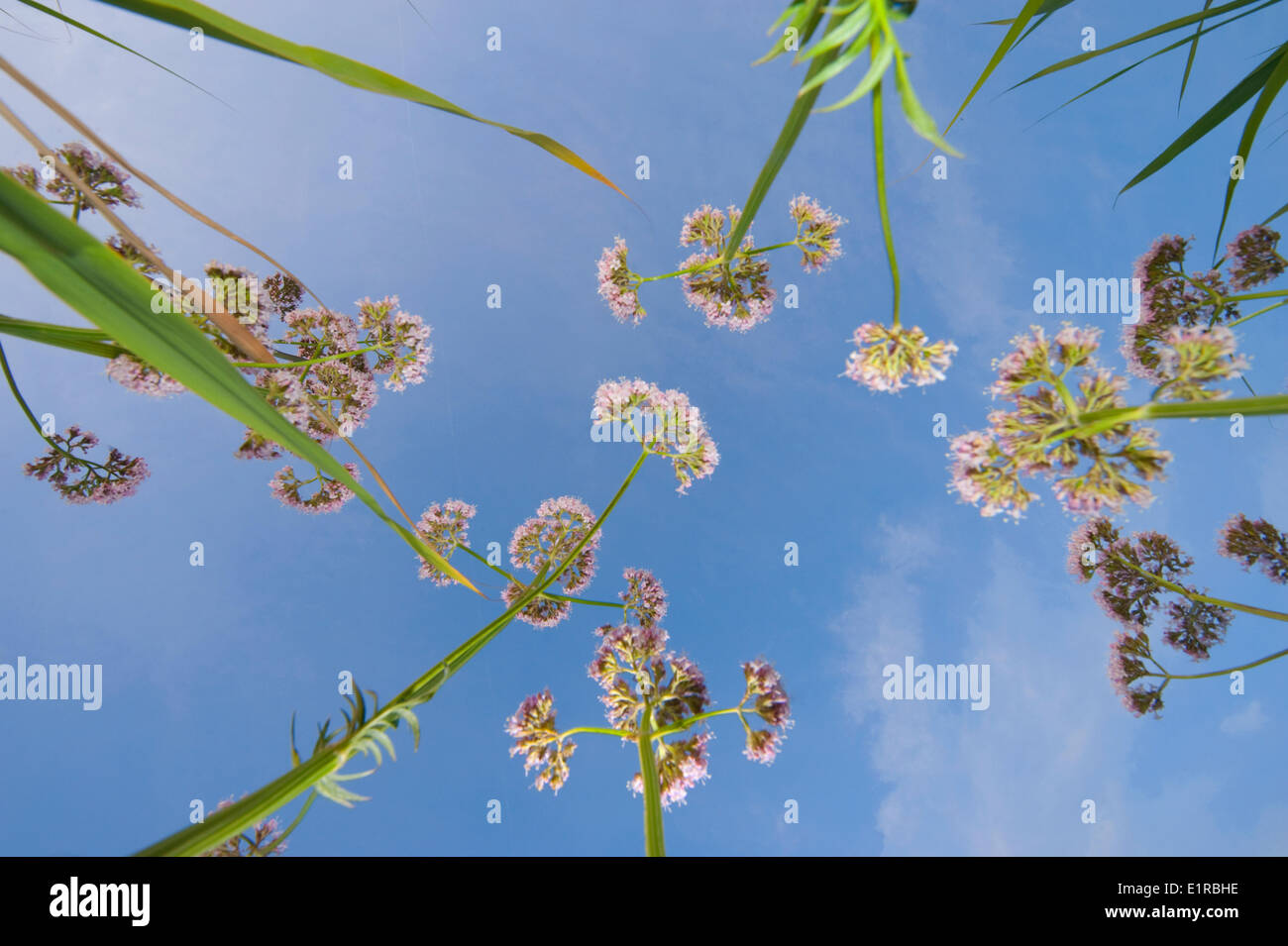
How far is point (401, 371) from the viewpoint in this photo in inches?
84.9

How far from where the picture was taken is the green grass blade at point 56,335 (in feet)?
3.17

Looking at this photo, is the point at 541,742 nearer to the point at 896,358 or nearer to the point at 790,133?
the point at 896,358

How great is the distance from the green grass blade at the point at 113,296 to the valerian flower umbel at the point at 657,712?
3.81 feet

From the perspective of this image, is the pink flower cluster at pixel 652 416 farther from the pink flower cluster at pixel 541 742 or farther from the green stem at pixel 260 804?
the green stem at pixel 260 804

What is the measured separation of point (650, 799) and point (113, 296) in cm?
140

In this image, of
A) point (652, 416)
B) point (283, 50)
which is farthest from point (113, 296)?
point (652, 416)

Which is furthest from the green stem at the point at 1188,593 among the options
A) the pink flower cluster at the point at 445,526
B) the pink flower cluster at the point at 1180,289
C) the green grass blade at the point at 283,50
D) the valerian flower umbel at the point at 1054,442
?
the pink flower cluster at the point at 445,526

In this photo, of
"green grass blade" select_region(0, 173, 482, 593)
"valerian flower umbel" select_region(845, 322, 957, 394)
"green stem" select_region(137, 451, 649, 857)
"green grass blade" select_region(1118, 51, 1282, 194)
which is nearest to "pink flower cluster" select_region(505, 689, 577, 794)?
"green stem" select_region(137, 451, 649, 857)

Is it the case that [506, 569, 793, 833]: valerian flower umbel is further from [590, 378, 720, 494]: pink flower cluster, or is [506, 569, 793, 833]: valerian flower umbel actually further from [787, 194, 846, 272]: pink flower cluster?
[787, 194, 846, 272]: pink flower cluster

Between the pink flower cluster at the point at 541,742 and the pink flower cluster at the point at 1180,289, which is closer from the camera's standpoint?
the pink flower cluster at the point at 541,742

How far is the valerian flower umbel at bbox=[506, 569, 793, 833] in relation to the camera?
57.7 inches

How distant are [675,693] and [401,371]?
68.8 inches
